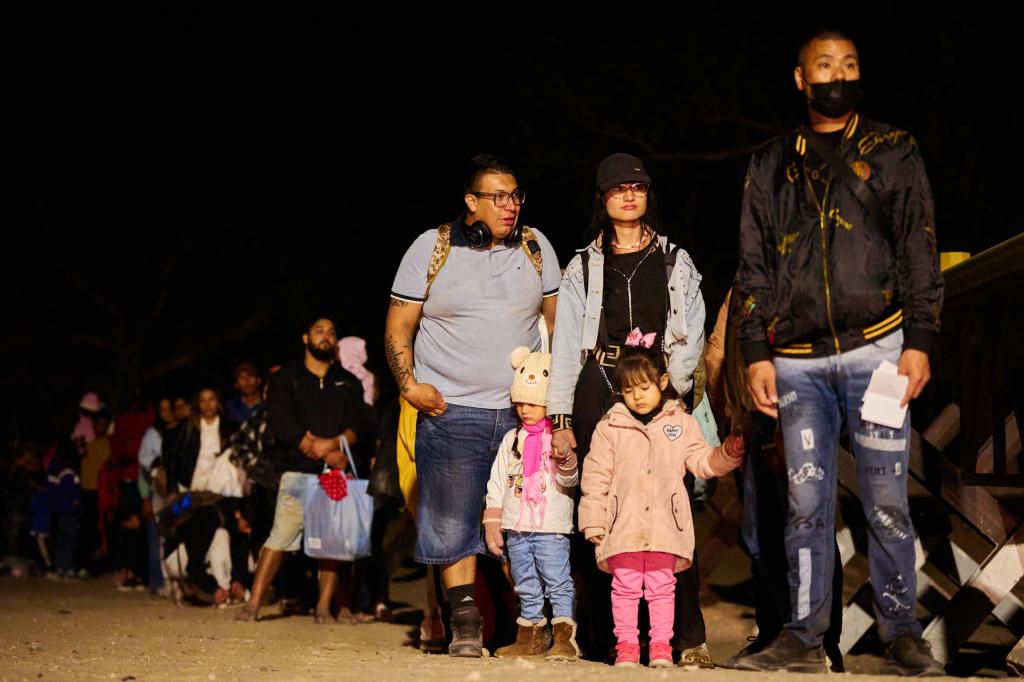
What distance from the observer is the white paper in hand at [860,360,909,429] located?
220 inches

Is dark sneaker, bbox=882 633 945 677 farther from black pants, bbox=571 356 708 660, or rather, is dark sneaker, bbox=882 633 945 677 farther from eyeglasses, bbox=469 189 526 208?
eyeglasses, bbox=469 189 526 208

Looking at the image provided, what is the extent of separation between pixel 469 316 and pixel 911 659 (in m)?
3.00

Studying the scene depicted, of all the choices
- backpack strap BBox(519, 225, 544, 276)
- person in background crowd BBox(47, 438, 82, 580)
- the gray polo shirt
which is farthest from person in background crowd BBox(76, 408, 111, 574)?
backpack strap BBox(519, 225, 544, 276)

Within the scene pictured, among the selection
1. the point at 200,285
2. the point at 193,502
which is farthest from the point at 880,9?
the point at 200,285

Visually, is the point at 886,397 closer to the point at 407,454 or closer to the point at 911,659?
the point at 911,659

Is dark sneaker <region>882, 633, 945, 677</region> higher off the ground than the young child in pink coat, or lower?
lower

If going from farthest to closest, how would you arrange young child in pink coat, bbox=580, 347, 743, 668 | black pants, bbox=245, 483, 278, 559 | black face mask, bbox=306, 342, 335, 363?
black pants, bbox=245, 483, 278, 559
black face mask, bbox=306, 342, 335, 363
young child in pink coat, bbox=580, 347, 743, 668

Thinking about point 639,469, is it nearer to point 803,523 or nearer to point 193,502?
point 803,523

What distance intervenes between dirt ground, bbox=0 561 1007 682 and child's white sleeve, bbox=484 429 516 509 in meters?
0.83

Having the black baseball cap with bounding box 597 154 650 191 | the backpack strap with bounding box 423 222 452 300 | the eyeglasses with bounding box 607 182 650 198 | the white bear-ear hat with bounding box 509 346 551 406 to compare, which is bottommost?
the white bear-ear hat with bounding box 509 346 551 406

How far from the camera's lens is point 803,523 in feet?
19.0

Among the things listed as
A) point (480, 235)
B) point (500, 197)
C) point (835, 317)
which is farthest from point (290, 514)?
point (835, 317)

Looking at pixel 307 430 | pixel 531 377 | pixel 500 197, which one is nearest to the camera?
pixel 531 377

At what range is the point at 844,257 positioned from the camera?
5.68 metres
